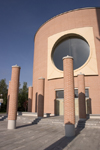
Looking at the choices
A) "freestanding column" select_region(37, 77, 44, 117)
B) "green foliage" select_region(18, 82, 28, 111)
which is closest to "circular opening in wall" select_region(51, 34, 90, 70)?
"freestanding column" select_region(37, 77, 44, 117)

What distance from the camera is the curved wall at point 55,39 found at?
1563 centimetres

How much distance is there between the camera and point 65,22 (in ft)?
62.3

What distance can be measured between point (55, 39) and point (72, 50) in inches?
129

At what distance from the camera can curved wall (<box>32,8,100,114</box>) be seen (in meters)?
15.6

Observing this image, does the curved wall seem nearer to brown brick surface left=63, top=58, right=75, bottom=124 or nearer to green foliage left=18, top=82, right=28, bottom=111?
brown brick surface left=63, top=58, right=75, bottom=124

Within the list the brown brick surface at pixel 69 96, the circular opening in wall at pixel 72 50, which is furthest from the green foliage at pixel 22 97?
the brown brick surface at pixel 69 96

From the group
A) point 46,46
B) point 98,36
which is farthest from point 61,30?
point 98,36

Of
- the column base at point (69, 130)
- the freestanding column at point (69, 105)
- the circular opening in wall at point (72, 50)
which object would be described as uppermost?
the circular opening in wall at point (72, 50)

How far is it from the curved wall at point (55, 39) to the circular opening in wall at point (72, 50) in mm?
971

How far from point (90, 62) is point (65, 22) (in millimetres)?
7436

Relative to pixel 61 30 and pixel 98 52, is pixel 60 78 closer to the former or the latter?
pixel 98 52

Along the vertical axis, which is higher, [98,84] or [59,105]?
[98,84]

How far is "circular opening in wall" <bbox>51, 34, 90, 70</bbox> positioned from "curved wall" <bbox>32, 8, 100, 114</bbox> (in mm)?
971

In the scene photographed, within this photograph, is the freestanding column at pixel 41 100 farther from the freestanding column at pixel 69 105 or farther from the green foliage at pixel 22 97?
the green foliage at pixel 22 97
